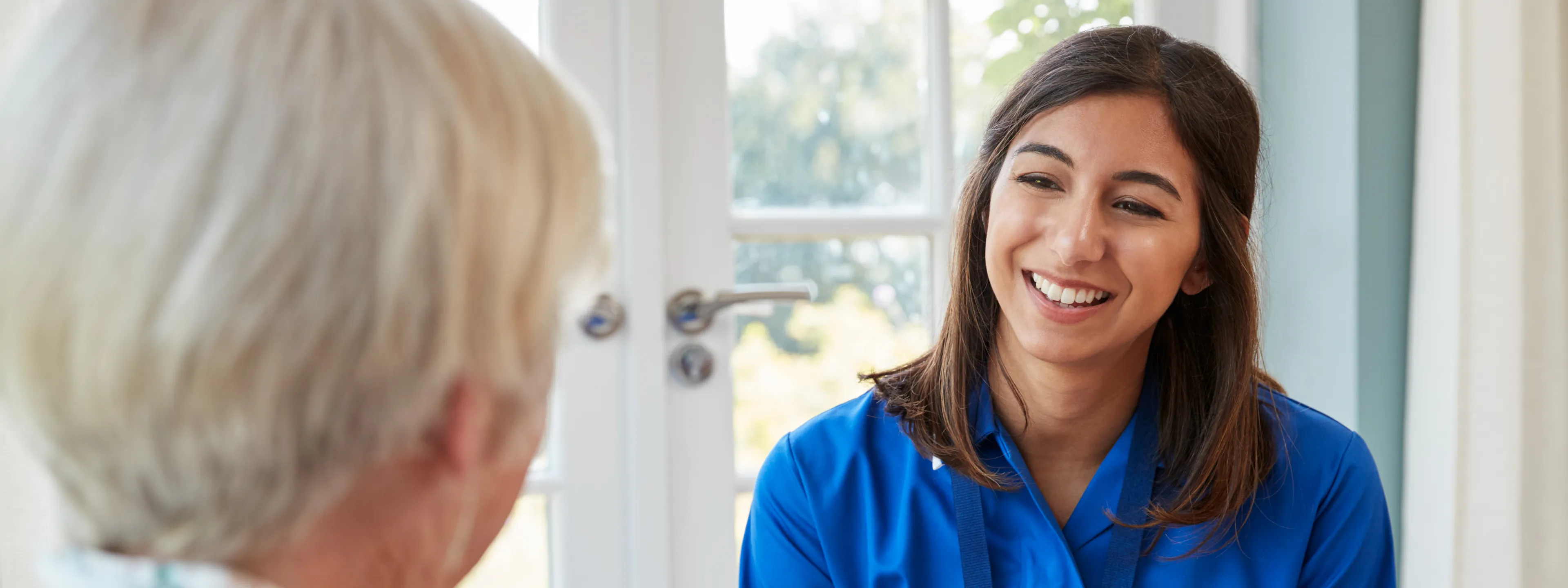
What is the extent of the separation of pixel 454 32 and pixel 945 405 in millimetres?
942

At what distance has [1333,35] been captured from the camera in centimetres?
182

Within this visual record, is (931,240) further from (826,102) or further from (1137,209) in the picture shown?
(1137,209)

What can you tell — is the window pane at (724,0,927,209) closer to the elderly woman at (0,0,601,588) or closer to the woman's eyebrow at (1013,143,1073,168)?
the woman's eyebrow at (1013,143,1073,168)

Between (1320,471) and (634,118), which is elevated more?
(634,118)

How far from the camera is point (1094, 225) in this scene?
48.7 inches

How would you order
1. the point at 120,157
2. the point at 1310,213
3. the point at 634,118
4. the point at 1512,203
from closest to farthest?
the point at 120,157, the point at 1512,203, the point at 634,118, the point at 1310,213

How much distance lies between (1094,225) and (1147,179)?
0.09 m

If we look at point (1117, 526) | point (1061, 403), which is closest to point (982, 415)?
point (1061, 403)

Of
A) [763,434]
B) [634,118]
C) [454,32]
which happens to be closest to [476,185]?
[454,32]

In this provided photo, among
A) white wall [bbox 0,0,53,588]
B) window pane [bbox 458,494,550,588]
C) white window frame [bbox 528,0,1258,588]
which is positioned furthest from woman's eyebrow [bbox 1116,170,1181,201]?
white wall [bbox 0,0,53,588]

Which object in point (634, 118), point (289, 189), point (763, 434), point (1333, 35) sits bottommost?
point (763, 434)

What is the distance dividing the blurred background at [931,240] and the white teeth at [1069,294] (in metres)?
0.64

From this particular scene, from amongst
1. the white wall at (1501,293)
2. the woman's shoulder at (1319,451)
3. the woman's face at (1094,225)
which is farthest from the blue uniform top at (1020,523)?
the white wall at (1501,293)

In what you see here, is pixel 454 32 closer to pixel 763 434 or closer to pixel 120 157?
pixel 120 157
